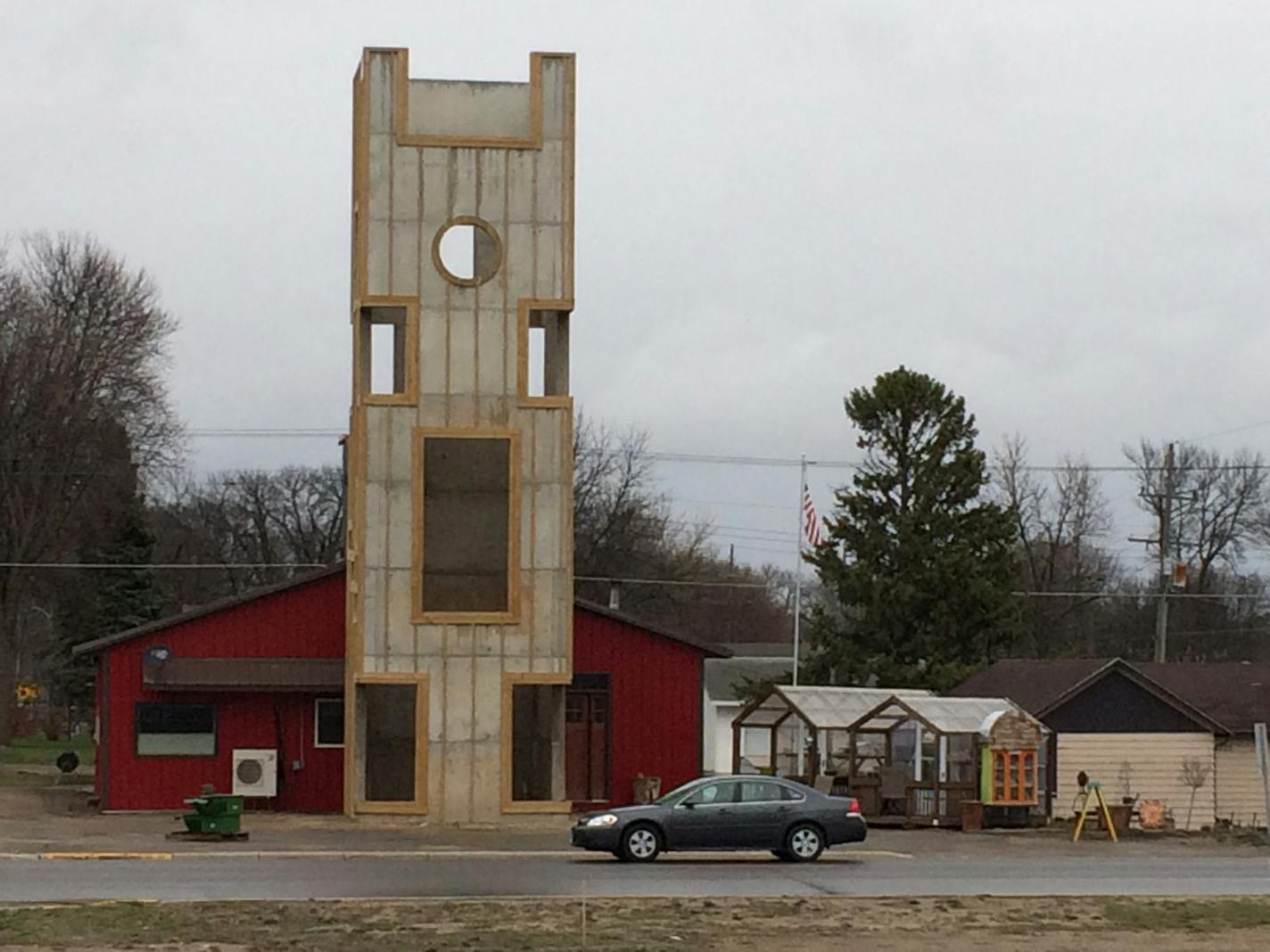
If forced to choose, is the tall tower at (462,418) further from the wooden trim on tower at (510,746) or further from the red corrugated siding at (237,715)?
the red corrugated siding at (237,715)

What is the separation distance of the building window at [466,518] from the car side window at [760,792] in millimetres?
10585

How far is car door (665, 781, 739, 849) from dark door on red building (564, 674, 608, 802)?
14658mm

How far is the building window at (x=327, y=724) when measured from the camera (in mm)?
45000

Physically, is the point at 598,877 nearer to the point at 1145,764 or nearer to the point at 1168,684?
the point at 1145,764

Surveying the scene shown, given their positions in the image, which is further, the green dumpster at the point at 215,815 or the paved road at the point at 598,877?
the green dumpster at the point at 215,815

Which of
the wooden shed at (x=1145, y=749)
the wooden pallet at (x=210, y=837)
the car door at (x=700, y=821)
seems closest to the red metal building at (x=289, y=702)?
the wooden pallet at (x=210, y=837)

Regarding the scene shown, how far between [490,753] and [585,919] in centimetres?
1899

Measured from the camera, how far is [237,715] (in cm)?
4472

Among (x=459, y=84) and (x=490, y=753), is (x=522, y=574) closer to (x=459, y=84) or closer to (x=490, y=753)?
(x=490, y=753)

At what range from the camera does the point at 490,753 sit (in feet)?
133

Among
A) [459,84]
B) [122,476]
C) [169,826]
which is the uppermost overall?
[459,84]

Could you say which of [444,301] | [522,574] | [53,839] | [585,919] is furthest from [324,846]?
[585,919]

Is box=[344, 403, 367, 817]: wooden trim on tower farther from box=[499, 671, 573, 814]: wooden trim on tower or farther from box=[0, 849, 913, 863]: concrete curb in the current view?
box=[0, 849, 913, 863]: concrete curb

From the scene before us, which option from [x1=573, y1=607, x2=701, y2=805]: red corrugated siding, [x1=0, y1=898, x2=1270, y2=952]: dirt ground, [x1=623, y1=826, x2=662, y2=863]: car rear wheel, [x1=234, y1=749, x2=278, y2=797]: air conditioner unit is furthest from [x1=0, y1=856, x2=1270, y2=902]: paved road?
[x1=573, y1=607, x2=701, y2=805]: red corrugated siding
